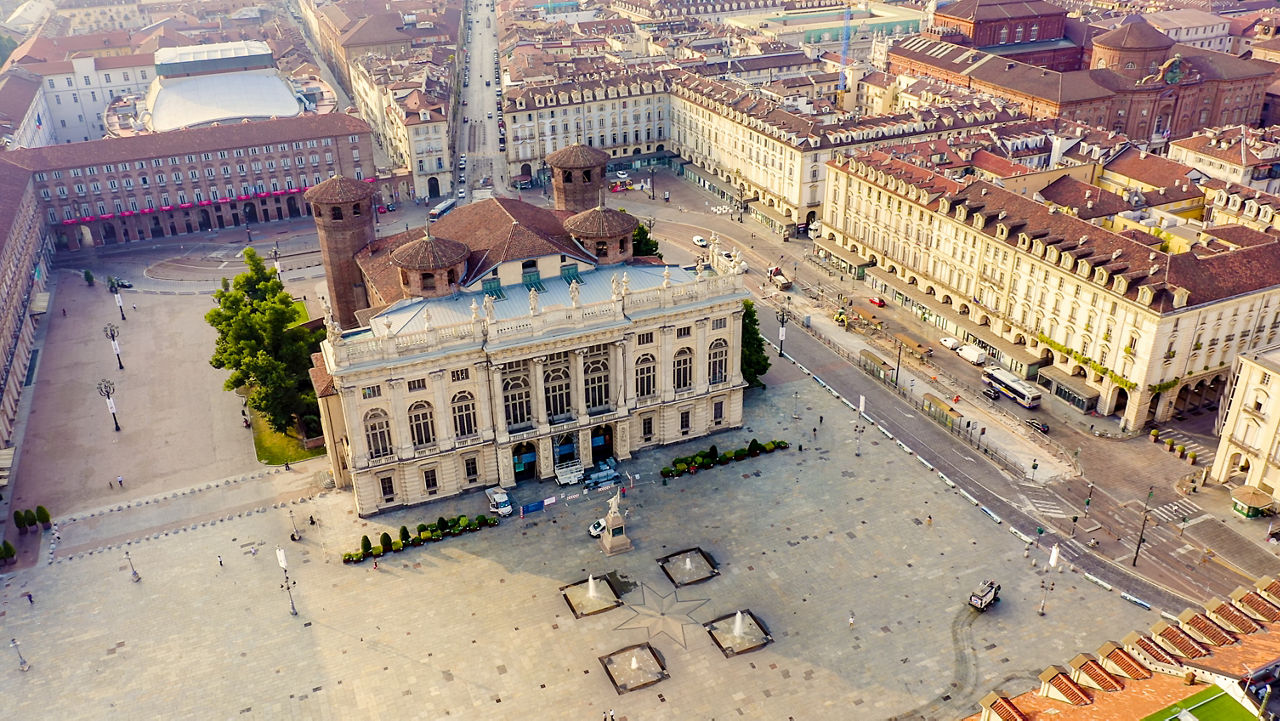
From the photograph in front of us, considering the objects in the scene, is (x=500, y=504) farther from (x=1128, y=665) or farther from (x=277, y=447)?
(x=1128, y=665)

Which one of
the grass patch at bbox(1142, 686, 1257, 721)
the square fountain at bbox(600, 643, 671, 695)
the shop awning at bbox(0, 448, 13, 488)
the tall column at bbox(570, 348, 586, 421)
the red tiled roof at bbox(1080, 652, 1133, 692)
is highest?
the grass patch at bbox(1142, 686, 1257, 721)

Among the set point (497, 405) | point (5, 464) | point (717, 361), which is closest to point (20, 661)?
point (5, 464)

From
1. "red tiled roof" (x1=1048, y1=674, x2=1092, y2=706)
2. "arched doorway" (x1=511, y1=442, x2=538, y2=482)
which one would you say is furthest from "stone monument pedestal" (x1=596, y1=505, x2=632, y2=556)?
"red tiled roof" (x1=1048, y1=674, x2=1092, y2=706)

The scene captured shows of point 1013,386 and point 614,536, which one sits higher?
point 614,536

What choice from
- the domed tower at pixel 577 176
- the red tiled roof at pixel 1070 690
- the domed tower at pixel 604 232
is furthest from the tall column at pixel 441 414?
the red tiled roof at pixel 1070 690

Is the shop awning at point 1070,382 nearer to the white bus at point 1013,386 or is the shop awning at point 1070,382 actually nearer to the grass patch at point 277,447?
the white bus at point 1013,386

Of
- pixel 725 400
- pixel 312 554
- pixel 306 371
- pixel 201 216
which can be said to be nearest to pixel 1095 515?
pixel 725 400

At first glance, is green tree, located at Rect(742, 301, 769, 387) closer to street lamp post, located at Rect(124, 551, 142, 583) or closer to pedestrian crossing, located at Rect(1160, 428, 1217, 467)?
pedestrian crossing, located at Rect(1160, 428, 1217, 467)
